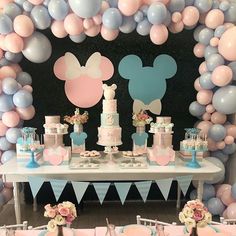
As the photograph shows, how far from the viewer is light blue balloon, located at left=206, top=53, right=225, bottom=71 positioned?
3307mm

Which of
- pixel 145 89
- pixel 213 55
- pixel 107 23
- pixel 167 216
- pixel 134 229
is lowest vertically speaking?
pixel 167 216

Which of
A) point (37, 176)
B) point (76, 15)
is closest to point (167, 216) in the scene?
point (37, 176)

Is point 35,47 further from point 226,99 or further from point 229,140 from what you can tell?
point 229,140

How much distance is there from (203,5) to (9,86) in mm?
2093

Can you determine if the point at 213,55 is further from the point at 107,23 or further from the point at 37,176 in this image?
the point at 37,176

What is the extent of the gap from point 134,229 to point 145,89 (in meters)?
2.16

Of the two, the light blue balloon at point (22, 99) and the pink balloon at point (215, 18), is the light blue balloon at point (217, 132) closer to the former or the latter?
the pink balloon at point (215, 18)

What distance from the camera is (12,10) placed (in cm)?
322

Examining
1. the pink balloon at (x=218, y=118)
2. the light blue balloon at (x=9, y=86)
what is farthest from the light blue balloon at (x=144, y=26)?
the light blue balloon at (x=9, y=86)

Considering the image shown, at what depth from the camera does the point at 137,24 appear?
11.1ft

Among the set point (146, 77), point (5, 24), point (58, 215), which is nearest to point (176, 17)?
point (146, 77)

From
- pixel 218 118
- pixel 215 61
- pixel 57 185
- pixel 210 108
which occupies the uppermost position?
pixel 215 61

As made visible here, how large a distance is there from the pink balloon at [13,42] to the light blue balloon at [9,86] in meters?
0.30

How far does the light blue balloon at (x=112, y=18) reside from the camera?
10.4 ft
